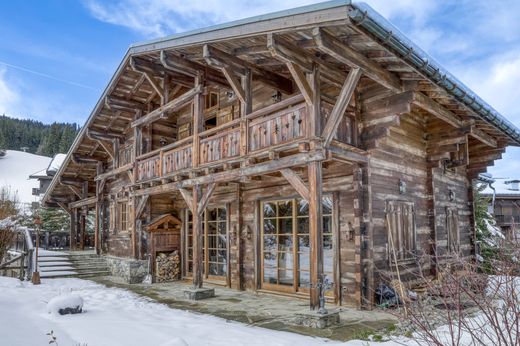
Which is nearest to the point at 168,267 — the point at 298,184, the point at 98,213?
the point at 98,213

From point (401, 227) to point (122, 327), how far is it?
19.6 ft

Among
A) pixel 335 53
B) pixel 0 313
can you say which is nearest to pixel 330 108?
pixel 335 53

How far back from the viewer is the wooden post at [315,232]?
271 inches

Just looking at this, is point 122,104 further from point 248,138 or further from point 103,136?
point 248,138

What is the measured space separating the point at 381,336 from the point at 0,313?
5771 mm

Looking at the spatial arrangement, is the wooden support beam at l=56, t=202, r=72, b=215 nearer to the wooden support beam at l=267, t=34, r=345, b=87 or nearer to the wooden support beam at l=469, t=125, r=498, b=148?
the wooden support beam at l=267, t=34, r=345, b=87

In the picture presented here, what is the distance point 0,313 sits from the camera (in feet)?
21.4

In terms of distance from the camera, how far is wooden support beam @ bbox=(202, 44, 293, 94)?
854 centimetres

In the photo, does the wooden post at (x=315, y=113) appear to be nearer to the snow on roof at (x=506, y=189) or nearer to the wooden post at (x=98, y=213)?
the wooden post at (x=98, y=213)

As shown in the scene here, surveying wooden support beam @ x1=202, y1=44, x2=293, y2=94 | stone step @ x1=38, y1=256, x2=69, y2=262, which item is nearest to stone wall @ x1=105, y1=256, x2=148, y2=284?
stone step @ x1=38, y1=256, x2=69, y2=262

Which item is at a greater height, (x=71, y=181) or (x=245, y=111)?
(x=245, y=111)

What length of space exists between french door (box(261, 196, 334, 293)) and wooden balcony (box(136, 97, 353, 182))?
5.93 feet

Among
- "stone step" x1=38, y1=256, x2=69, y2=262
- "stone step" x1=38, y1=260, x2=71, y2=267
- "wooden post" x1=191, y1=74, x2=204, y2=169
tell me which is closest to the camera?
"wooden post" x1=191, y1=74, x2=204, y2=169

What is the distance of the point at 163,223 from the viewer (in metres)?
13.1
